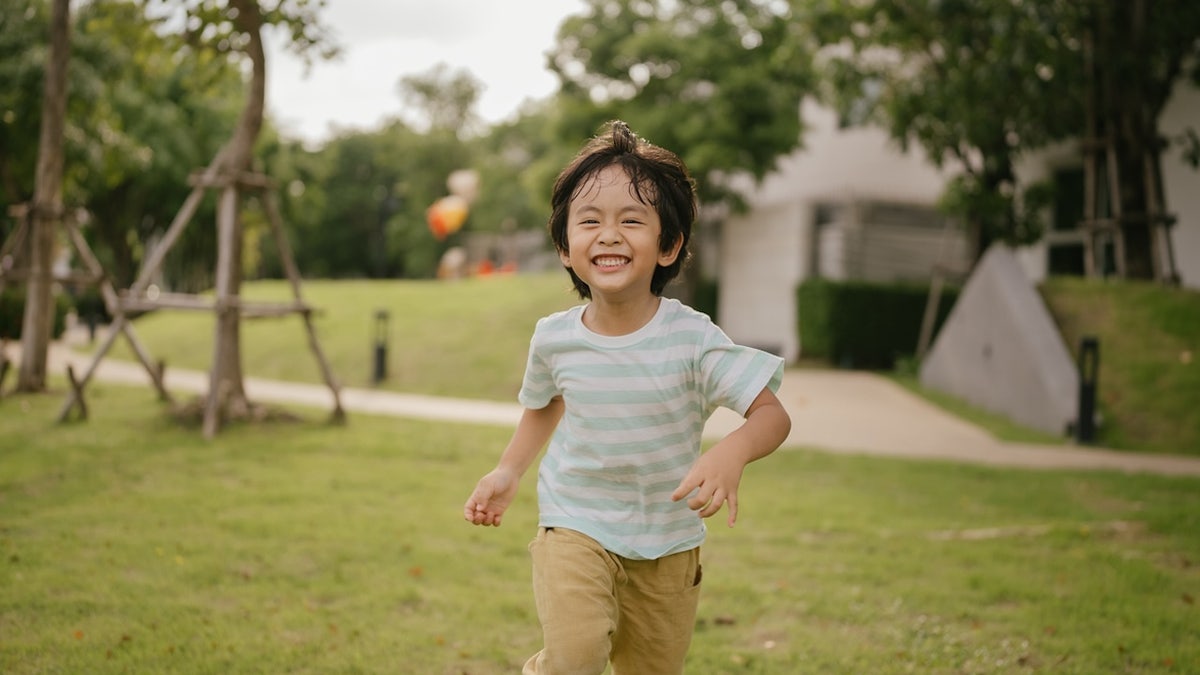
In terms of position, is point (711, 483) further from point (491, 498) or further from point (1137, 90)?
point (1137, 90)

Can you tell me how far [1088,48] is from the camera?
13.9 meters

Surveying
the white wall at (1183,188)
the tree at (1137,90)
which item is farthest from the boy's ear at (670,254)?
the white wall at (1183,188)

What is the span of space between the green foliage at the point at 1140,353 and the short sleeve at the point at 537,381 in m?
9.83

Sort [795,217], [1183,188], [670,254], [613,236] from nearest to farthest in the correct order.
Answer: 1. [613,236]
2. [670,254]
3. [1183,188]
4. [795,217]

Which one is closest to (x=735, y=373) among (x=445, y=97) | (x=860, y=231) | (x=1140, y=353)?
(x=1140, y=353)

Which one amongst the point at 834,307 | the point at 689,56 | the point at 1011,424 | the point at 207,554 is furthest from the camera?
the point at 689,56

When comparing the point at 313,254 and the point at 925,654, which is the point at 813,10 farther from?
the point at 313,254

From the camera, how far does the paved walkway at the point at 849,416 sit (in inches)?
399

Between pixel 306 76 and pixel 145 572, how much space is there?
669cm

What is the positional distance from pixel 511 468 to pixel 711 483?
2.30 feet

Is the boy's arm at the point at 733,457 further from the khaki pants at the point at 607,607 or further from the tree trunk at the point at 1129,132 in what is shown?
the tree trunk at the point at 1129,132

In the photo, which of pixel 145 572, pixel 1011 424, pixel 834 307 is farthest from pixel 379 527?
pixel 834 307

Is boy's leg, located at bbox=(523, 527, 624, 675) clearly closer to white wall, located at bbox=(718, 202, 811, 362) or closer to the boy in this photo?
the boy

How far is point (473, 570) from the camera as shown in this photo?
541cm
